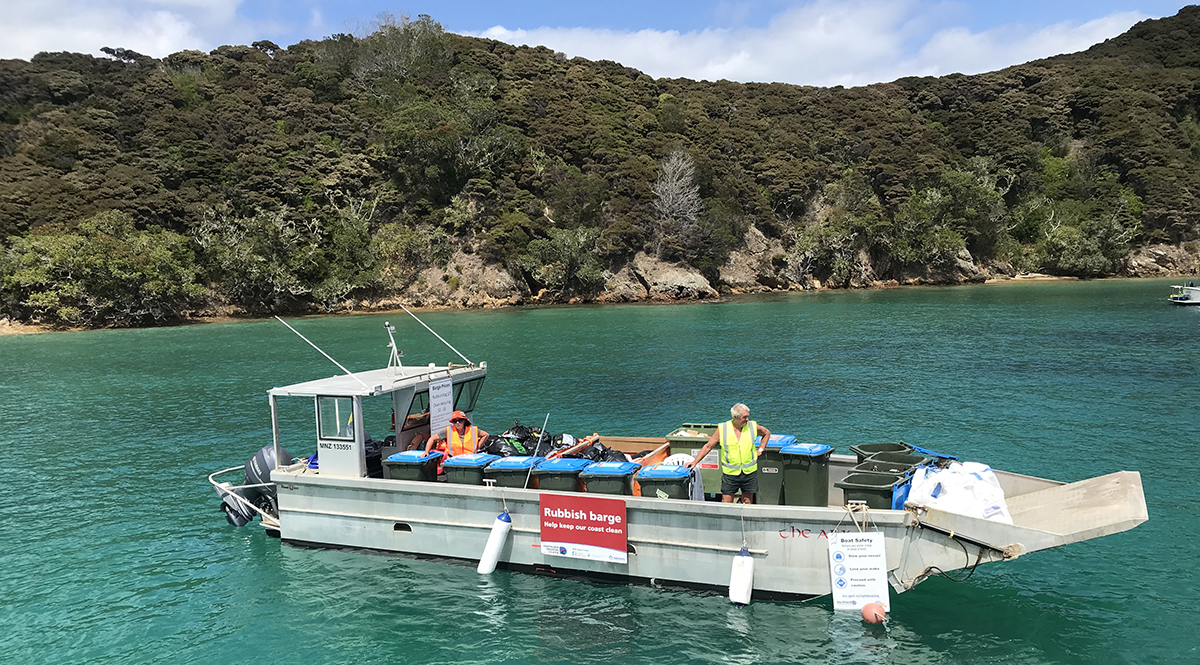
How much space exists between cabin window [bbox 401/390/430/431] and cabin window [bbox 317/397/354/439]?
1.04 m

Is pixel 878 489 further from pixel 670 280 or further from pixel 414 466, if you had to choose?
pixel 670 280

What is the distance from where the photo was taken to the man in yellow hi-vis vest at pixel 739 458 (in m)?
9.98

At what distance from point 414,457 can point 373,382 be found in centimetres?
169

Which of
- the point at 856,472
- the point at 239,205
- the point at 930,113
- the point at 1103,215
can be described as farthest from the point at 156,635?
the point at 930,113

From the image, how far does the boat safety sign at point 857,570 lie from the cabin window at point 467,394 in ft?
24.0

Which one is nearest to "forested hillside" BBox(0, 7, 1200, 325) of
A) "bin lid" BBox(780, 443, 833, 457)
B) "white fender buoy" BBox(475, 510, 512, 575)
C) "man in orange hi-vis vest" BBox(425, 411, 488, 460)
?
"man in orange hi-vis vest" BBox(425, 411, 488, 460)

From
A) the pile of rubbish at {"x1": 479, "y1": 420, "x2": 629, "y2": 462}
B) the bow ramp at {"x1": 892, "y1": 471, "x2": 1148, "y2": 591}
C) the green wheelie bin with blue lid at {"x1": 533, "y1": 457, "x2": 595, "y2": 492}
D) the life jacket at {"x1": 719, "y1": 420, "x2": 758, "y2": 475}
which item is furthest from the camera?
the pile of rubbish at {"x1": 479, "y1": 420, "x2": 629, "y2": 462}

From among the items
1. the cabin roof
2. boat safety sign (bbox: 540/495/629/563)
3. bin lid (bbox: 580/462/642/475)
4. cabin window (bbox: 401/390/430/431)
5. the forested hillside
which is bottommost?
boat safety sign (bbox: 540/495/629/563)

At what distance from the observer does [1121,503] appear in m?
8.37

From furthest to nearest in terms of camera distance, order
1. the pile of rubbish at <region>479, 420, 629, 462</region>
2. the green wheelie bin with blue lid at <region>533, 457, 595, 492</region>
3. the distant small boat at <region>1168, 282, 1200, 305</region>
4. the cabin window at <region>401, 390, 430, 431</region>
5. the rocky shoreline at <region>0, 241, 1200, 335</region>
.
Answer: the rocky shoreline at <region>0, 241, 1200, 335</region> → the distant small boat at <region>1168, 282, 1200, 305</region> → the cabin window at <region>401, 390, 430, 431</region> → the pile of rubbish at <region>479, 420, 629, 462</region> → the green wheelie bin with blue lid at <region>533, 457, 595, 492</region>

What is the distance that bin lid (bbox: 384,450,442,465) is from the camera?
36.8 ft

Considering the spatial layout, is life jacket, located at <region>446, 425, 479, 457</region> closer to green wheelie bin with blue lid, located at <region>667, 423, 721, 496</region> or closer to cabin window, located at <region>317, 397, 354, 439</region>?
cabin window, located at <region>317, 397, 354, 439</region>

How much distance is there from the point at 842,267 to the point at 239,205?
68065mm

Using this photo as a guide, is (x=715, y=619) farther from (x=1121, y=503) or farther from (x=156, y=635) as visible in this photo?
(x=156, y=635)
